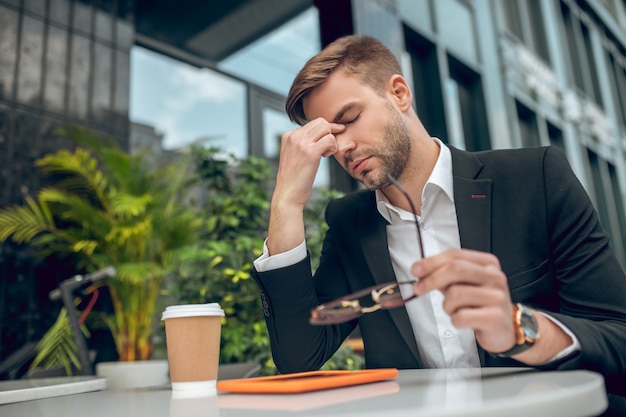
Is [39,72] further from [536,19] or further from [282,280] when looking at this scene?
[536,19]

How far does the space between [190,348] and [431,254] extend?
83 cm

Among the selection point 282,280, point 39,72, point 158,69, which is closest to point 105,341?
point 39,72

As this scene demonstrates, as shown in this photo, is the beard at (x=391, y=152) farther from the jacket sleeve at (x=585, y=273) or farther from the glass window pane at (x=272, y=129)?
the glass window pane at (x=272, y=129)

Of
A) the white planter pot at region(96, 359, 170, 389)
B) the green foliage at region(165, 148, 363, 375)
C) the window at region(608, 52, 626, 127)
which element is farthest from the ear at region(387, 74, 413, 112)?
the window at region(608, 52, 626, 127)

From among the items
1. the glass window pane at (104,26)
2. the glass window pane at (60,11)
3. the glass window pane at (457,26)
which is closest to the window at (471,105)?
the glass window pane at (457,26)

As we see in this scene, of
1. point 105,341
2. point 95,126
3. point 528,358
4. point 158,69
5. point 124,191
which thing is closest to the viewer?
point 528,358

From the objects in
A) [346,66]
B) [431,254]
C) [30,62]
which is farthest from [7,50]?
[431,254]

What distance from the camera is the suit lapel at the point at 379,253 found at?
1.50m

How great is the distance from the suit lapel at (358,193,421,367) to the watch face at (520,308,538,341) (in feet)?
1.88

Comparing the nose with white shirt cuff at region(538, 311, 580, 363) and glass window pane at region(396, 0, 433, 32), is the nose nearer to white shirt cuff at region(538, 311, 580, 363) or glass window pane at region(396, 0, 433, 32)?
white shirt cuff at region(538, 311, 580, 363)

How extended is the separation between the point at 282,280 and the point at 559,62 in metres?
10.5

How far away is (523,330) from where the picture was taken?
923mm

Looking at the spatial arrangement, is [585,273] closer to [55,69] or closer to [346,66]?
[346,66]

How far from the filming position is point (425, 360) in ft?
5.03
